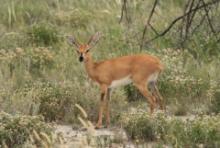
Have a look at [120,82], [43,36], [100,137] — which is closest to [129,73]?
[120,82]

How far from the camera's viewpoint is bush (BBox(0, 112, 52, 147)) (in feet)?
29.8

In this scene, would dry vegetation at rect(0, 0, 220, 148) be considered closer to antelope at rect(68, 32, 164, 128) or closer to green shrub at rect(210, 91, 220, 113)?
green shrub at rect(210, 91, 220, 113)

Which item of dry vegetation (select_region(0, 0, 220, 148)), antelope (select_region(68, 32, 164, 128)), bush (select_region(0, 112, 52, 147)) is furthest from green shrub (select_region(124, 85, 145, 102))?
bush (select_region(0, 112, 52, 147))

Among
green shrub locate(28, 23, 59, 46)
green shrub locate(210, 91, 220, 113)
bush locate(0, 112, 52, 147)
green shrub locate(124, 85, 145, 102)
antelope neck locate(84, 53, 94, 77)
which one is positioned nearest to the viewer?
bush locate(0, 112, 52, 147)

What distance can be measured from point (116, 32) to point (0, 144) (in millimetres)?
6258

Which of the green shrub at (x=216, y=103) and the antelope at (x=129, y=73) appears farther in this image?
the antelope at (x=129, y=73)

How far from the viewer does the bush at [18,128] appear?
29.8 ft

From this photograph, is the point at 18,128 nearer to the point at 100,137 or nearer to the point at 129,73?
the point at 100,137

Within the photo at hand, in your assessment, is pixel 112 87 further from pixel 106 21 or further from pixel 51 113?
pixel 106 21

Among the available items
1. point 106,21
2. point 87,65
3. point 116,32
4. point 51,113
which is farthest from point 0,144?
point 106,21

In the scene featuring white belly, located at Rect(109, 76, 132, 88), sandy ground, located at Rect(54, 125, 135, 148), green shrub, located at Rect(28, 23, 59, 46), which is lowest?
sandy ground, located at Rect(54, 125, 135, 148)

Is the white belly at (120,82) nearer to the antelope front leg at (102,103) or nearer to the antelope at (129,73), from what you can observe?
the antelope at (129,73)

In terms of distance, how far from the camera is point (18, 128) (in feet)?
30.1

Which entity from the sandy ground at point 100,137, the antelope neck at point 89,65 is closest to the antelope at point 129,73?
the antelope neck at point 89,65
